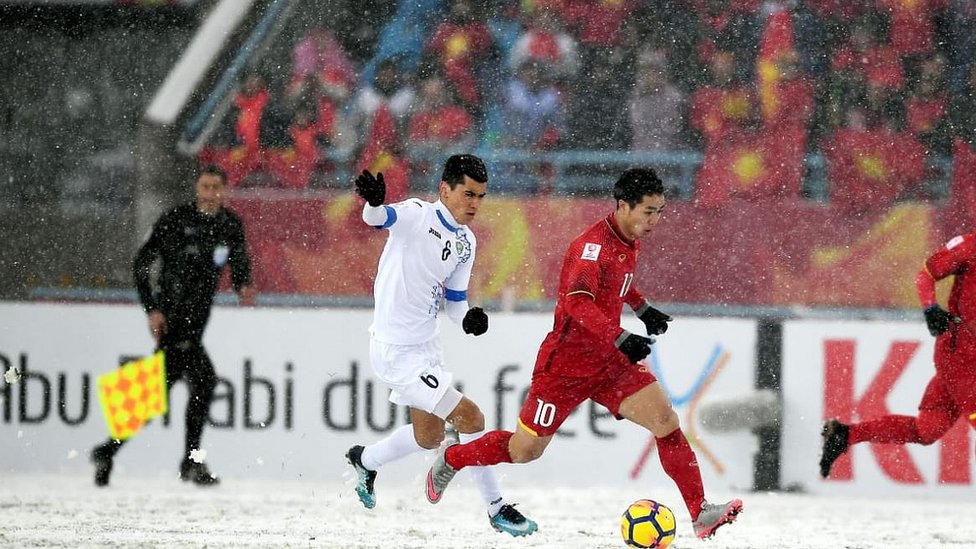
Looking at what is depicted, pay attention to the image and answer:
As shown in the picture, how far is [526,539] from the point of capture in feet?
18.7

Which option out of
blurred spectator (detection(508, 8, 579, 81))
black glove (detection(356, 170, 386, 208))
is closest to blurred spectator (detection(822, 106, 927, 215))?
blurred spectator (detection(508, 8, 579, 81))

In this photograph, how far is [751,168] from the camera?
820 centimetres

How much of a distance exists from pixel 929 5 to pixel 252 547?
19.0 ft

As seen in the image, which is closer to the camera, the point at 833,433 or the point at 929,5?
the point at 833,433

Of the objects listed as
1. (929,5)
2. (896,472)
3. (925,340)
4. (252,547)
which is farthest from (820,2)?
(252,547)

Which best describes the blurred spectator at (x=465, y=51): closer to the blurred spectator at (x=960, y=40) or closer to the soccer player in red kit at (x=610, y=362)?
the blurred spectator at (x=960, y=40)

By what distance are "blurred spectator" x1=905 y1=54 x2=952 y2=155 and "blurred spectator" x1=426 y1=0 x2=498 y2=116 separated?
2.63 meters

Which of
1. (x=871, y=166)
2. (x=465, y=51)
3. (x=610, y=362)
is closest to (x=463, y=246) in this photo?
(x=610, y=362)

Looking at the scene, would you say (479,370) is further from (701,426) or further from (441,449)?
(441,449)

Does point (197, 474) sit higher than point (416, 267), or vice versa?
point (416, 267)

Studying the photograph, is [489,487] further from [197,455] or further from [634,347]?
[197,455]

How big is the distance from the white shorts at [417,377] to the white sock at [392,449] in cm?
25

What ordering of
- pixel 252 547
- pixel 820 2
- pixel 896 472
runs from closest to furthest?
pixel 252 547 → pixel 896 472 → pixel 820 2

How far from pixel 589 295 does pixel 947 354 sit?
2.02 m
